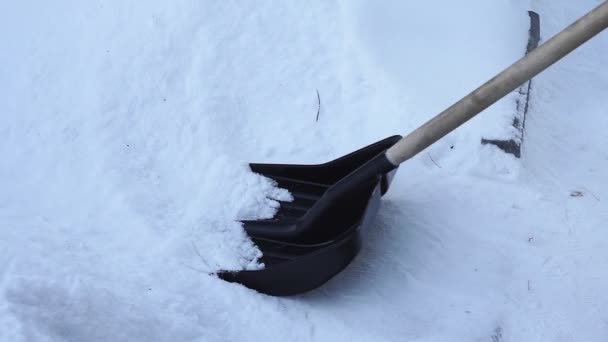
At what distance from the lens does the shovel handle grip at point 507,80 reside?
1815 mm

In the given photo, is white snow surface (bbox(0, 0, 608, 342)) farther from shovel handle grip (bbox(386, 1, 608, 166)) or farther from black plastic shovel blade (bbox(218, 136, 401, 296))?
shovel handle grip (bbox(386, 1, 608, 166))

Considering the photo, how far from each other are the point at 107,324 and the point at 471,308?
1.20m

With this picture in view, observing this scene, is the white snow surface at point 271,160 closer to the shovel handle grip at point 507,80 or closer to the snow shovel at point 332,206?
the snow shovel at point 332,206

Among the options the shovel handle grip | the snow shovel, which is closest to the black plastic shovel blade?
the snow shovel

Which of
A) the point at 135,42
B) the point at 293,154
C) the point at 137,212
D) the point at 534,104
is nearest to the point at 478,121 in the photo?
the point at 534,104

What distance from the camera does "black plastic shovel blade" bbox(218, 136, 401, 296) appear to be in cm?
216

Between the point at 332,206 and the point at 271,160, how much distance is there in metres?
0.55

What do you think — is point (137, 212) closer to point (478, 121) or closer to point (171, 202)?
point (171, 202)

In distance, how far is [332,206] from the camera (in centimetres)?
225

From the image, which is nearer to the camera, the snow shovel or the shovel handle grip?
the shovel handle grip

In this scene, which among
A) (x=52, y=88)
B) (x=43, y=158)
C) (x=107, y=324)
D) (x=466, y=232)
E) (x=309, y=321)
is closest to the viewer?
(x=107, y=324)

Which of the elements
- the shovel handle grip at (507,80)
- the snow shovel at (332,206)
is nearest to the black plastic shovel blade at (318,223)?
the snow shovel at (332,206)

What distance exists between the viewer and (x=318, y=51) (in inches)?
123

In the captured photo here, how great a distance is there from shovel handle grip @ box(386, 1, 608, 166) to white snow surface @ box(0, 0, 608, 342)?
487 millimetres
